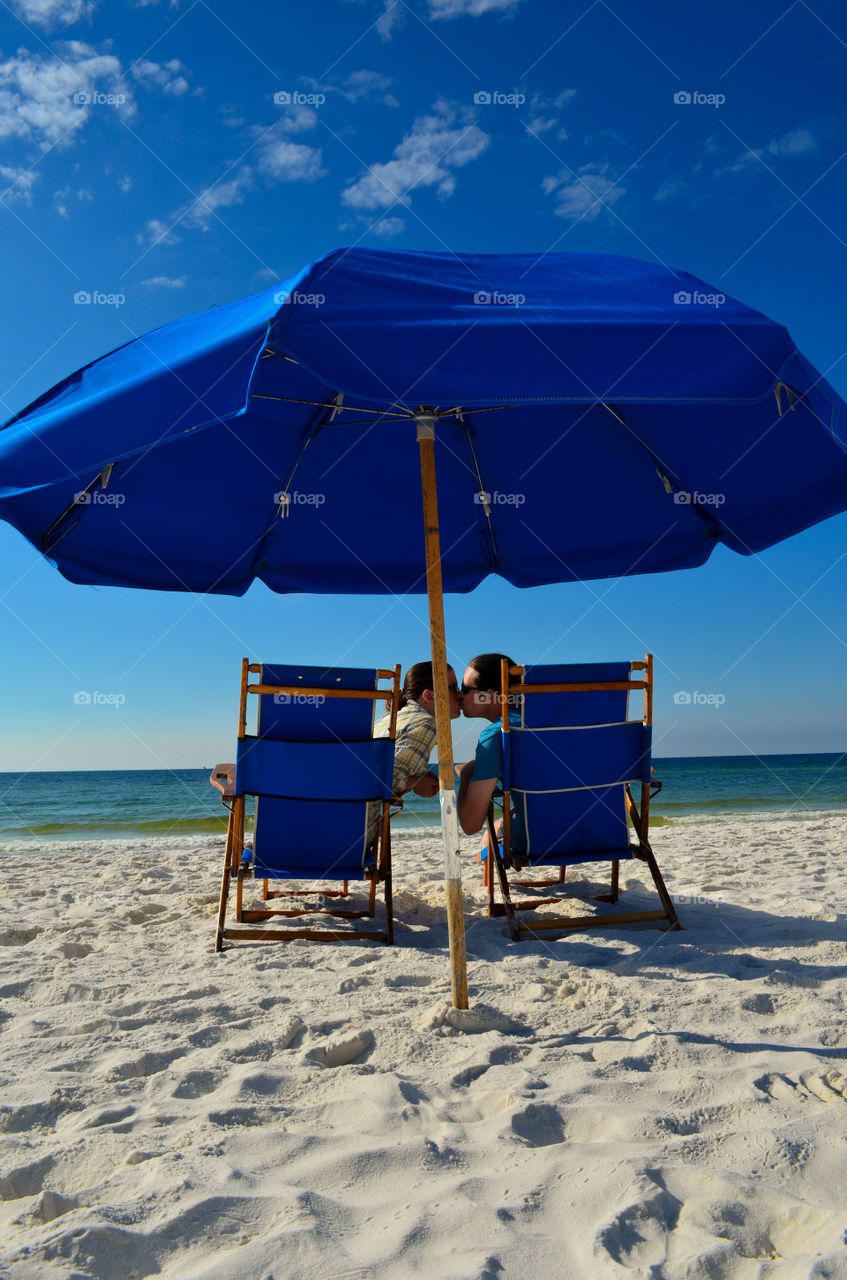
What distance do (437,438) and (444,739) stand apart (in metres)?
1.67

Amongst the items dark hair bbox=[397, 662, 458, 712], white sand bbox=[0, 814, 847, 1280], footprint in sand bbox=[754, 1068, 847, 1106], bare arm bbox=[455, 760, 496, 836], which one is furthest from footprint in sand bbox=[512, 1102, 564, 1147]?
dark hair bbox=[397, 662, 458, 712]

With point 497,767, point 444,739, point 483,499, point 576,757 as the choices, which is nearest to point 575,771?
point 576,757

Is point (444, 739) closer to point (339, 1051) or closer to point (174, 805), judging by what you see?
point (339, 1051)

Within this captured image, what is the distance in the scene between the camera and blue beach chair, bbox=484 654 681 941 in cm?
330

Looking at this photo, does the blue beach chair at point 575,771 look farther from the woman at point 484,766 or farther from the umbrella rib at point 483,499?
the umbrella rib at point 483,499

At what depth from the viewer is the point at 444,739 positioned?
8.12ft

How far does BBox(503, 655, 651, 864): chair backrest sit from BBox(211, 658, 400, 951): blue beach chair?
1.88 feet

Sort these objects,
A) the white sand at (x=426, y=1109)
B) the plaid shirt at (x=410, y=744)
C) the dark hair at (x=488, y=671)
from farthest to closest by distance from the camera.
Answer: the dark hair at (x=488, y=671) → the plaid shirt at (x=410, y=744) → the white sand at (x=426, y=1109)

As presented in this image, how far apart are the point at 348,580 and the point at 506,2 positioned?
399 cm

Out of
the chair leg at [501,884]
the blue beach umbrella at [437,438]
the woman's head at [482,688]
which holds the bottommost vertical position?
the chair leg at [501,884]

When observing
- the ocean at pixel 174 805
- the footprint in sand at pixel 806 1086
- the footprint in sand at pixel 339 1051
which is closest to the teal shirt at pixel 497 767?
the footprint in sand at pixel 339 1051

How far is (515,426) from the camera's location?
11.4 feet

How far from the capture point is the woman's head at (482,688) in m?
3.73

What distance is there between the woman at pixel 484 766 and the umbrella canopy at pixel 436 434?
2.54 feet
